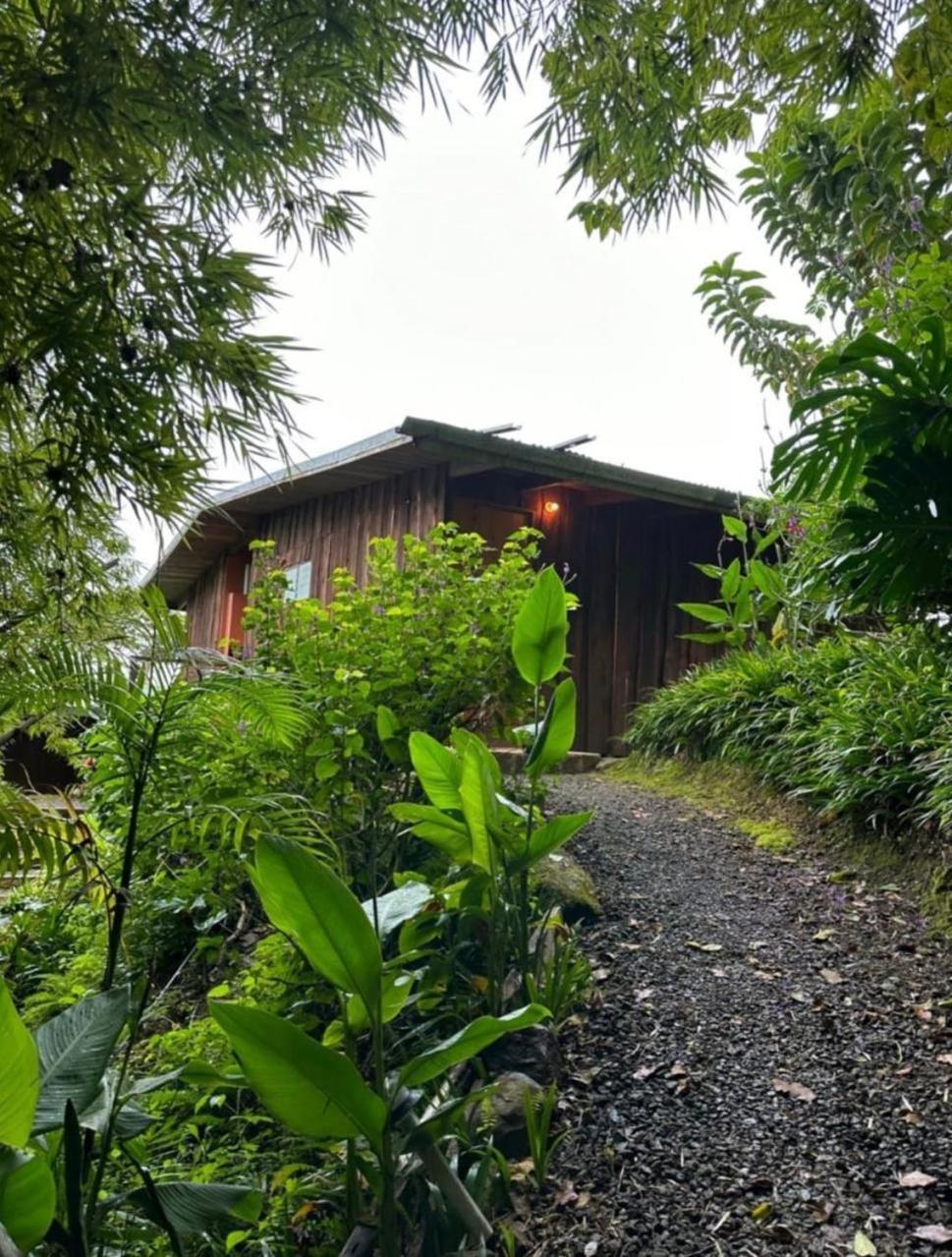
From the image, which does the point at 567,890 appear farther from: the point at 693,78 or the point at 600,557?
the point at 600,557

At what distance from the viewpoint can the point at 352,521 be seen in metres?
7.13

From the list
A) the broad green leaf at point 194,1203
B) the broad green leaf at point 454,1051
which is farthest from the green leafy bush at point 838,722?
the broad green leaf at point 194,1203

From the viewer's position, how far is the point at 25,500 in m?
1.50

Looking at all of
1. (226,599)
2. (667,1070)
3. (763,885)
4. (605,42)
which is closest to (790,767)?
(763,885)

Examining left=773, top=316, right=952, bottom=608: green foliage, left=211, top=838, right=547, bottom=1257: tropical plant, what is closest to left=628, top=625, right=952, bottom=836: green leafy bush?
left=773, top=316, right=952, bottom=608: green foliage

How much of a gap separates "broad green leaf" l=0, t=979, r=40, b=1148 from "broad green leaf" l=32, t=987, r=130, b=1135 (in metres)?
0.16

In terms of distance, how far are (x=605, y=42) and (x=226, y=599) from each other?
26.8 feet

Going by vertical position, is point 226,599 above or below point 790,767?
above

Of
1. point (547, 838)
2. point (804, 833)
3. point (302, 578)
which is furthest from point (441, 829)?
point (302, 578)

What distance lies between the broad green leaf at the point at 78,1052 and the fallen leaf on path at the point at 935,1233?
59.4 inches

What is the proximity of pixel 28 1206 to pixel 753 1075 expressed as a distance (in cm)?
171

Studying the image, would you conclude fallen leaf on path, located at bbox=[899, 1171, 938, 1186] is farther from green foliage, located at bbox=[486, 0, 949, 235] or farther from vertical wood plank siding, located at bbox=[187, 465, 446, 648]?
vertical wood plank siding, located at bbox=[187, 465, 446, 648]

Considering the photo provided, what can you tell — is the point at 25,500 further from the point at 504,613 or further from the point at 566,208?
the point at 566,208

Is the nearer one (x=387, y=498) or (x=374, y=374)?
(x=374, y=374)
